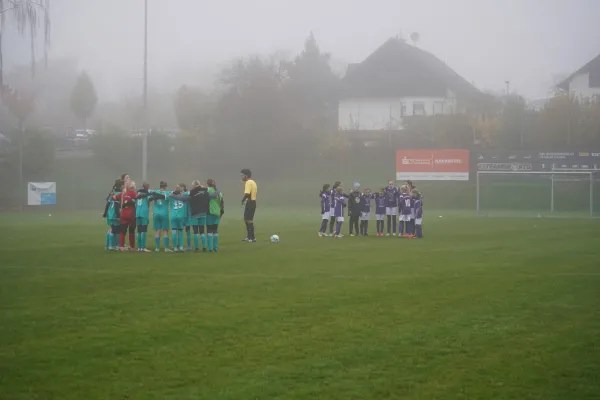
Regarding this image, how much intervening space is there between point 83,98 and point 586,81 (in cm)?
3970

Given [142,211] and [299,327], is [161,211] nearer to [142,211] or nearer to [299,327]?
[142,211]

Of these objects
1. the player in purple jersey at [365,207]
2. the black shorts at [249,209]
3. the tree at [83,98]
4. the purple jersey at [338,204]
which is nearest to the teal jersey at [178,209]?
the black shorts at [249,209]

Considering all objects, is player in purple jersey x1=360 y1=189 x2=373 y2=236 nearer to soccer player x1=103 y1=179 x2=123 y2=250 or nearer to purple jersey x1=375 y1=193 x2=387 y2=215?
purple jersey x1=375 y1=193 x2=387 y2=215

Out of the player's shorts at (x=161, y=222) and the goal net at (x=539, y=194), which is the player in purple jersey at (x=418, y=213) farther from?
the goal net at (x=539, y=194)

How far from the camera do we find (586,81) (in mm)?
60406

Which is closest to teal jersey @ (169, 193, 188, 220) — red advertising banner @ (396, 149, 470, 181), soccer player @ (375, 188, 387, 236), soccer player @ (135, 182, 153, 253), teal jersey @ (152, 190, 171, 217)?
teal jersey @ (152, 190, 171, 217)

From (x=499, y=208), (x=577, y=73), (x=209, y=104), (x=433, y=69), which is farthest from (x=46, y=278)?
(x=433, y=69)

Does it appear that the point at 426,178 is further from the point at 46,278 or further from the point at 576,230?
the point at 46,278

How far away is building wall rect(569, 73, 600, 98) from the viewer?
5959 cm

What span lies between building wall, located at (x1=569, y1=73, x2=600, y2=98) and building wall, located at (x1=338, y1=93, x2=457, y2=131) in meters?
10.9

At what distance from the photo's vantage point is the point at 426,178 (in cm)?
4678

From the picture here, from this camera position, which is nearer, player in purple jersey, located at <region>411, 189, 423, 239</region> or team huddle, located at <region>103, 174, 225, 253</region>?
team huddle, located at <region>103, 174, 225, 253</region>

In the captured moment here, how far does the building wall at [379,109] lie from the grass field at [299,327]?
5114 cm

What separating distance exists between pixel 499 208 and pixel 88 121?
26.7 meters
